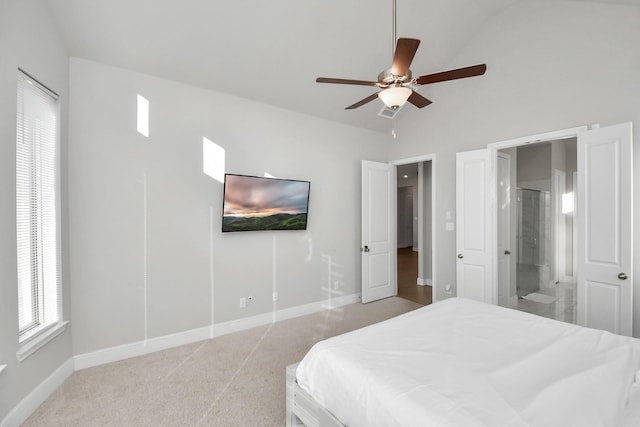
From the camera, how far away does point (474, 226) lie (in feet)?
12.8

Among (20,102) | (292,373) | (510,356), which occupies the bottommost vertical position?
(292,373)

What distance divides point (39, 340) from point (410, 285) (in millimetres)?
5516

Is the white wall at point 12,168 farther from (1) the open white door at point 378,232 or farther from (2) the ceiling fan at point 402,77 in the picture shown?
(1) the open white door at point 378,232

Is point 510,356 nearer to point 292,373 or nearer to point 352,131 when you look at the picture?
point 292,373

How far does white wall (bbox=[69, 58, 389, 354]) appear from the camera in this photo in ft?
9.21

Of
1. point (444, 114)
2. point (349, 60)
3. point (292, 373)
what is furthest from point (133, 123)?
point (444, 114)

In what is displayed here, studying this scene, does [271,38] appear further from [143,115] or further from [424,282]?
[424,282]

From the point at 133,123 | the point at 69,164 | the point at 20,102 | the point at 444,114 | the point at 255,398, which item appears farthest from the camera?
the point at 444,114

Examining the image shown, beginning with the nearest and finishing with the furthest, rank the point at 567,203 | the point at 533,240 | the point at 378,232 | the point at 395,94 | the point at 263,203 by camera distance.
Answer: the point at 395,94, the point at 263,203, the point at 378,232, the point at 533,240, the point at 567,203

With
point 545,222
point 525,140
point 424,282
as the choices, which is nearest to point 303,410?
point 525,140

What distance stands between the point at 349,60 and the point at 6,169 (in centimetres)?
342

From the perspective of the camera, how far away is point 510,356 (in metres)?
1.69

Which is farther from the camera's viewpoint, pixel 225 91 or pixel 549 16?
pixel 225 91

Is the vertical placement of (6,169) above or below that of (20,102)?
below
